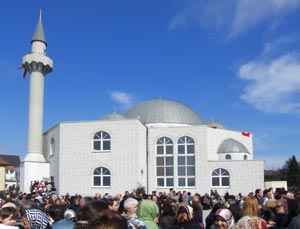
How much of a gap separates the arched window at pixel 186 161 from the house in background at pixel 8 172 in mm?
16584

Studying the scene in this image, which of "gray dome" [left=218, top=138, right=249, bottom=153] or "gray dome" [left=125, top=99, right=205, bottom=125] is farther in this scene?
"gray dome" [left=125, top=99, right=205, bottom=125]

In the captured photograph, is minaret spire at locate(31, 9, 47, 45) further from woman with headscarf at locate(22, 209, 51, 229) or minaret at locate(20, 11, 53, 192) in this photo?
woman with headscarf at locate(22, 209, 51, 229)

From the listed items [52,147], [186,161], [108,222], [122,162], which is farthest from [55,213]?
[52,147]

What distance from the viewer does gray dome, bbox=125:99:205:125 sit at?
39438 millimetres

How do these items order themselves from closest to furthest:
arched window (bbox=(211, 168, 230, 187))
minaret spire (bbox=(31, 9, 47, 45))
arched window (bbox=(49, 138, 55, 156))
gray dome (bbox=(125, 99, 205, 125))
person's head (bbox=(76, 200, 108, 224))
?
1. person's head (bbox=(76, 200, 108, 224))
2. arched window (bbox=(211, 168, 230, 187))
3. arched window (bbox=(49, 138, 55, 156))
4. minaret spire (bbox=(31, 9, 47, 45))
5. gray dome (bbox=(125, 99, 205, 125))

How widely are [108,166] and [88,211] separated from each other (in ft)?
93.1

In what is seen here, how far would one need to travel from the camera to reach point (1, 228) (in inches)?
196

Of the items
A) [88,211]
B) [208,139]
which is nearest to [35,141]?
[208,139]

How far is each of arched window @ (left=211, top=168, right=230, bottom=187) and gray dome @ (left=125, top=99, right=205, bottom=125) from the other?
27.6ft

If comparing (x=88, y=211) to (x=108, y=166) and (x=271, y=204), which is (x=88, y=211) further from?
(x=108, y=166)

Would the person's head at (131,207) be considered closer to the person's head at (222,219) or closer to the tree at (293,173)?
the person's head at (222,219)

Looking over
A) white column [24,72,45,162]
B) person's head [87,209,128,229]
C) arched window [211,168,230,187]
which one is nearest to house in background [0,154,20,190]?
white column [24,72,45,162]

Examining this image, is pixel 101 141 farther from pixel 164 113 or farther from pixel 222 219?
pixel 222 219

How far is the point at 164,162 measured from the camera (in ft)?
113
